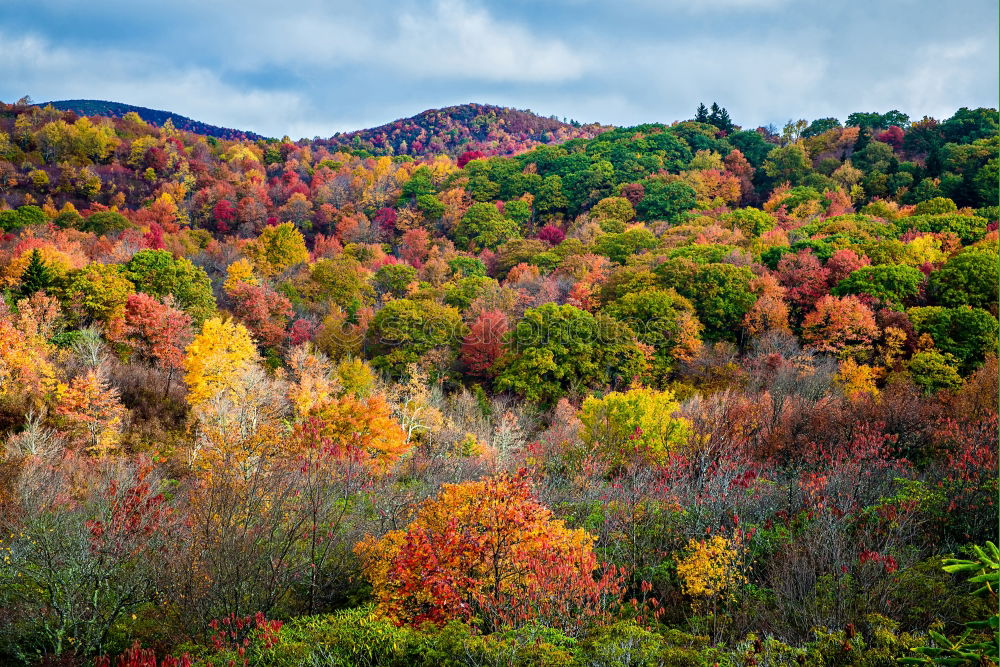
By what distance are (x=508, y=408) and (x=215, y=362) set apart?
16355 mm

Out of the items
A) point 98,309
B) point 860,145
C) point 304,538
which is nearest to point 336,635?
point 304,538

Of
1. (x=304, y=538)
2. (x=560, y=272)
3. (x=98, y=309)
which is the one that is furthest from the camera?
(x=560, y=272)

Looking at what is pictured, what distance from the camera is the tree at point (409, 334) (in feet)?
126

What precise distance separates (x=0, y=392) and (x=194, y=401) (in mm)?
7468

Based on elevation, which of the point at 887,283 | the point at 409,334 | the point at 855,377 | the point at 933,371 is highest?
the point at 887,283

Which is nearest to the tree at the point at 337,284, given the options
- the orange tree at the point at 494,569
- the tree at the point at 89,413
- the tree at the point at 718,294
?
the tree at the point at 89,413

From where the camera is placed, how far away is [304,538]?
1249 centimetres

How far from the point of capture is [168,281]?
130 ft

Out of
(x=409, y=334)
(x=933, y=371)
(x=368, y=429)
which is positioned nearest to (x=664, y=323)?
(x=933, y=371)

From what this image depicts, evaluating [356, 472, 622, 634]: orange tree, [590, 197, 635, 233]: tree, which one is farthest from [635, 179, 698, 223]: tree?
[356, 472, 622, 634]: orange tree

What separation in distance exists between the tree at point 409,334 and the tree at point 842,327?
23.0 m

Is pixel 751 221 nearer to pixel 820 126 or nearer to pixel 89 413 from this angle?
pixel 820 126

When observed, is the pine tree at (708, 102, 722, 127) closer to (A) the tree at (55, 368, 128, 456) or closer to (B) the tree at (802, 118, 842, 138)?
(B) the tree at (802, 118, 842, 138)

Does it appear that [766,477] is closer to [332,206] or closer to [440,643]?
[440,643]
